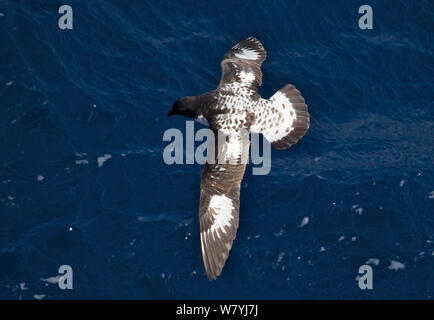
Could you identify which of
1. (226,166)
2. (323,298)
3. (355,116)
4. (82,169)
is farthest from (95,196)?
(355,116)

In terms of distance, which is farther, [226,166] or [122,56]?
[122,56]

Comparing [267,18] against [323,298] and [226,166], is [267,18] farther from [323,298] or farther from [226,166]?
[323,298]

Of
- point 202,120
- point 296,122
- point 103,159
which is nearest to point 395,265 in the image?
point 296,122

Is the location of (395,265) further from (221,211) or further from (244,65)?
(244,65)

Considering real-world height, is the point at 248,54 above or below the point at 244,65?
above

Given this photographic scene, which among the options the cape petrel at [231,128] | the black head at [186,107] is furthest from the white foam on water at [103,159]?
the black head at [186,107]

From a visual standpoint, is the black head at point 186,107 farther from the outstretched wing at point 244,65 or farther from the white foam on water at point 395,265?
the white foam on water at point 395,265

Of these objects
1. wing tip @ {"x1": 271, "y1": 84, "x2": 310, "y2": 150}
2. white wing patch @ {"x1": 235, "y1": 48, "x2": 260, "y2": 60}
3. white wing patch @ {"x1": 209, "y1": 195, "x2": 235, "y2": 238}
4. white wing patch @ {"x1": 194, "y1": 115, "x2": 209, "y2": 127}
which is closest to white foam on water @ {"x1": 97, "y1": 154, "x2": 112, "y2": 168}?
white wing patch @ {"x1": 194, "y1": 115, "x2": 209, "y2": 127}

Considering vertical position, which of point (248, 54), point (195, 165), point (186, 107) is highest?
point (248, 54)
